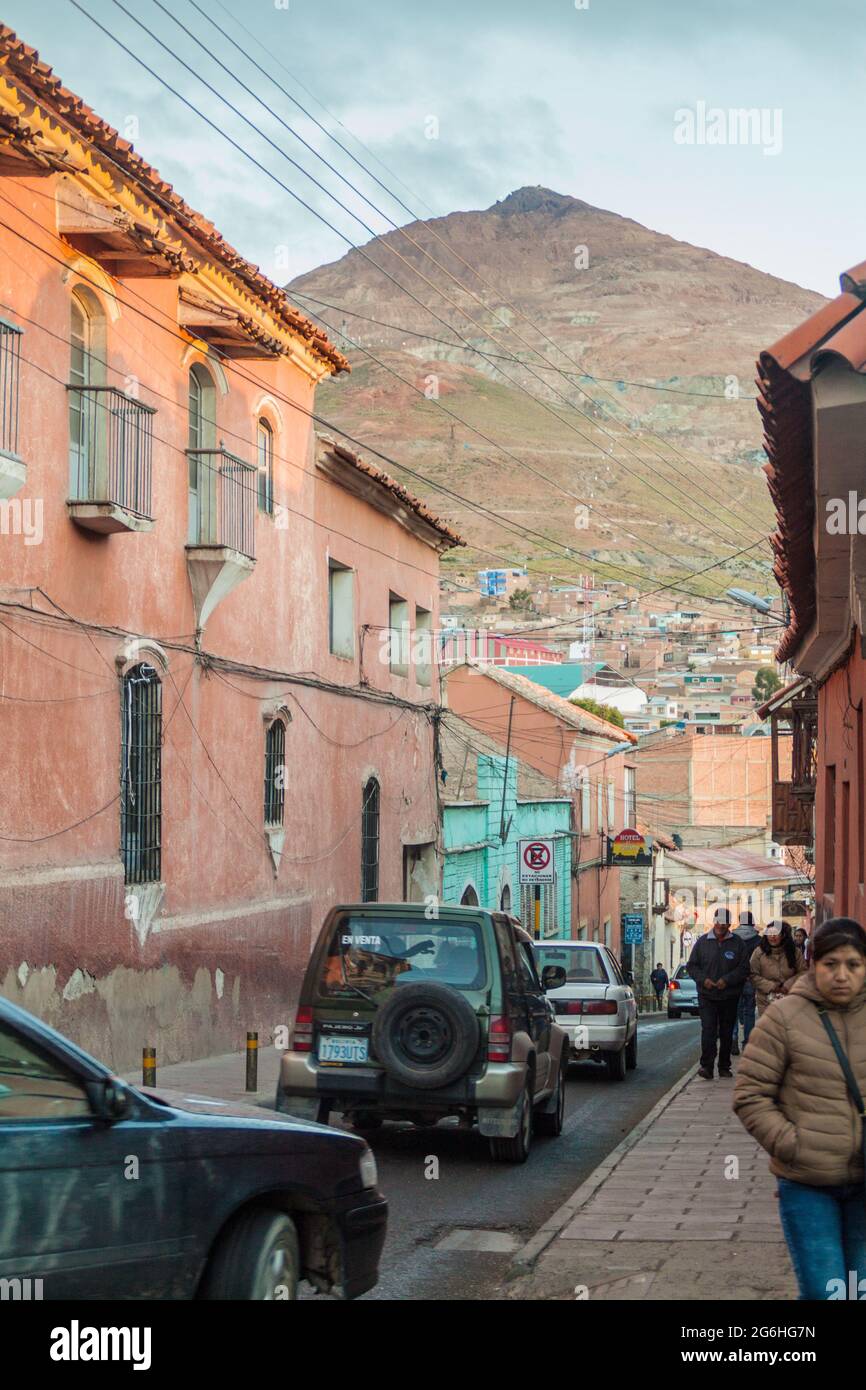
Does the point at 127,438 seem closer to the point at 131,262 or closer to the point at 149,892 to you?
the point at 131,262

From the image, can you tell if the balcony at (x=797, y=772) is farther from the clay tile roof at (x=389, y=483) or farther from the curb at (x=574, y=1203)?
the curb at (x=574, y=1203)

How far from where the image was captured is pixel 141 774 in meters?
16.6

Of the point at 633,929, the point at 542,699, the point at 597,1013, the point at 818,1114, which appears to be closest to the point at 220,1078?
the point at 597,1013

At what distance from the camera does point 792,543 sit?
1309 centimetres

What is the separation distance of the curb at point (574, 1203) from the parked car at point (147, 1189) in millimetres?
1990

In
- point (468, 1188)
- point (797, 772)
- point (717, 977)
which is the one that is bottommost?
point (468, 1188)

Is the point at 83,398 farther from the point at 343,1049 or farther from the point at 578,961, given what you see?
the point at 578,961

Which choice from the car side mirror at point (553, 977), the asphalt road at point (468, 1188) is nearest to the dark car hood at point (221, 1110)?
the asphalt road at point (468, 1188)

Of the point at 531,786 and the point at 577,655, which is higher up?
the point at 577,655

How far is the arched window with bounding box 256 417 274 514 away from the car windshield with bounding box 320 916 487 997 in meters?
10.4

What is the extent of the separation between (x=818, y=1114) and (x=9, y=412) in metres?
10.1

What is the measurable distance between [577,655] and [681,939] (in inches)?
2440
